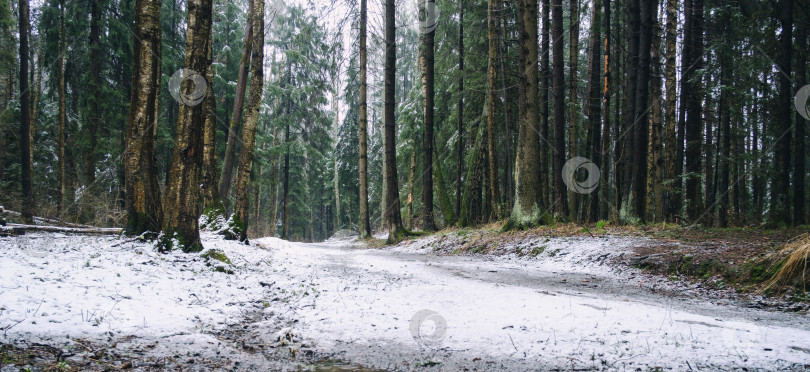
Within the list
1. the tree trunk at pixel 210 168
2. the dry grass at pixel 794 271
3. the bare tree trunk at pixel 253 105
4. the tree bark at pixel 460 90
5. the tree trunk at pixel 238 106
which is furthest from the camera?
the tree bark at pixel 460 90

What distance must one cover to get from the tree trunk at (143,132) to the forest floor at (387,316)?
0.56m

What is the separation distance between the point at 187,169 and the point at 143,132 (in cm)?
112

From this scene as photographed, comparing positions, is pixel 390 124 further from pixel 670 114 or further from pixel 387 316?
pixel 387 316

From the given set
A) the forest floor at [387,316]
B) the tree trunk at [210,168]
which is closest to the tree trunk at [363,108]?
the tree trunk at [210,168]

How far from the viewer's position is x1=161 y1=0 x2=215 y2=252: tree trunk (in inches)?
249

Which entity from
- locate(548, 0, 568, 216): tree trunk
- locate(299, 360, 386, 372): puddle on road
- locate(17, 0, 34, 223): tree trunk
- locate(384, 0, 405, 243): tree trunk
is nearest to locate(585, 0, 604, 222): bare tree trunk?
locate(548, 0, 568, 216): tree trunk

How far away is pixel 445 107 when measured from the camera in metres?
22.9

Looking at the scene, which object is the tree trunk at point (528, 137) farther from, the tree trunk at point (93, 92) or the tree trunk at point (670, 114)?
the tree trunk at point (93, 92)

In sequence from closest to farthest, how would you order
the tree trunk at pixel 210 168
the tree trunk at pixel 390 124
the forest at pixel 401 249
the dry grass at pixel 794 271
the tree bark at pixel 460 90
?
1. the forest at pixel 401 249
2. the dry grass at pixel 794 271
3. the tree trunk at pixel 210 168
4. the tree trunk at pixel 390 124
5. the tree bark at pixel 460 90

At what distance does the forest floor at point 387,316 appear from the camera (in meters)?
2.65

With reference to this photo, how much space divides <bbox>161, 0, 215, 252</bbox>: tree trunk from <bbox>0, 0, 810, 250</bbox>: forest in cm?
2

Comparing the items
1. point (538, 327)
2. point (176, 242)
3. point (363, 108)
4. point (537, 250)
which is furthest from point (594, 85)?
point (176, 242)

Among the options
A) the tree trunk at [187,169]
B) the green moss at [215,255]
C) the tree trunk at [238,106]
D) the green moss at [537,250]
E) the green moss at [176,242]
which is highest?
the tree trunk at [238,106]

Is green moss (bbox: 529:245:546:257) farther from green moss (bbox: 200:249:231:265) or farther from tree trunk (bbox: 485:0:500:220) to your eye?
green moss (bbox: 200:249:231:265)
